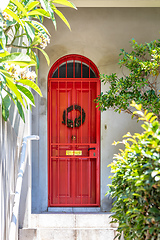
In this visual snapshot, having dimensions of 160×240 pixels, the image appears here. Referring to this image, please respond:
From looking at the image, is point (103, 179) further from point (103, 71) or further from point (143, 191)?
point (143, 191)

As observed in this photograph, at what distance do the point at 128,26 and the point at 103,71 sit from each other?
89 centimetres

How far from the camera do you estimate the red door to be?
5445 mm

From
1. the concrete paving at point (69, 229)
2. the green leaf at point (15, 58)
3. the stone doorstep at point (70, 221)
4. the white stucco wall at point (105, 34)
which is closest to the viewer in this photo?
the green leaf at point (15, 58)

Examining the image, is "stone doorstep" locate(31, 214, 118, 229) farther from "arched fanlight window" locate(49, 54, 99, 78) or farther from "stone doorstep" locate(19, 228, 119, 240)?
"arched fanlight window" locate(49, 54, 99, 78)

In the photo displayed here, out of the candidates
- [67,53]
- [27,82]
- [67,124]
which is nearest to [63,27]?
[67,53]

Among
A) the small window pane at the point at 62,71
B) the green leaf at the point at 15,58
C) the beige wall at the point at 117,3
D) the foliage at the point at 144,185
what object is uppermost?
the beige wall at the point at 117,3

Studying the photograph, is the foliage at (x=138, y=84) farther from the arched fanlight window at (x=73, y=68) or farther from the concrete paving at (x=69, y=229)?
the concrete paving at (x=69, y=229)

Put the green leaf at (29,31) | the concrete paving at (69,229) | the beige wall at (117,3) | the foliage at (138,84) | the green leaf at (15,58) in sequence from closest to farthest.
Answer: the green leaf at (15,58) < the green leaf at (29,31) < the concrete paving at (69,229) < the foliage at (138,84) < the beige wall at (117,3)

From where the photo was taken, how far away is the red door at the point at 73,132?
17.9 feet

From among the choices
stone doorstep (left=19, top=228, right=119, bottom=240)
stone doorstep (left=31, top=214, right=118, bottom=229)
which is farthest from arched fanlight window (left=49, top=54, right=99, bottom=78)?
stone doorstep (left=19, top=228, right=119, bottom=240)

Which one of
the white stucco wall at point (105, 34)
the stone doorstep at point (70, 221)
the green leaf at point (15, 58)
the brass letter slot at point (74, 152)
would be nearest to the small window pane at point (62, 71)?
the white stucco wall at point (105, 34)

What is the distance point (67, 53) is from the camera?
542cm

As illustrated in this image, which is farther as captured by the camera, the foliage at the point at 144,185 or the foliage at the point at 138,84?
the foliage at the point at 138,84

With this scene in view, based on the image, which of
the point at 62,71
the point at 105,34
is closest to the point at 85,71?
the point at 62,71
